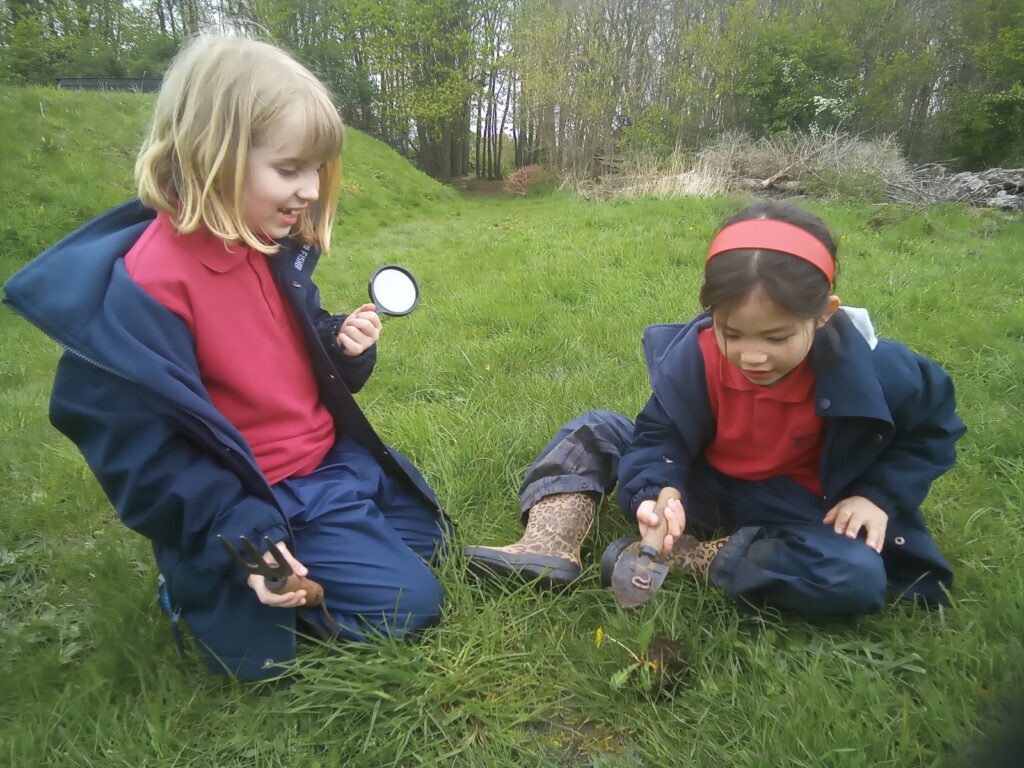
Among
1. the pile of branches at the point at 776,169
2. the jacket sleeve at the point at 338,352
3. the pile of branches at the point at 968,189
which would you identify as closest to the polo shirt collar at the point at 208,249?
the jacket sleeve at the point at 338,352

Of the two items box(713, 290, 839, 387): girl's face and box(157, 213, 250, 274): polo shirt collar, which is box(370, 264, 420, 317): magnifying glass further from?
box(713, 290, 839, 387): girl's face

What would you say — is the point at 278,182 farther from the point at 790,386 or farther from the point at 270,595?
the point at 790,386

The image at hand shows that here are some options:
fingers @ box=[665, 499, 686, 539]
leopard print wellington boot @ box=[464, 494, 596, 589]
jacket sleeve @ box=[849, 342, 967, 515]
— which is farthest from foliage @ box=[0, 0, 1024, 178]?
jacket sleeve @ box=[849, 342, 967, 515]

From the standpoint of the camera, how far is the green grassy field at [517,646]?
1402 millimetres

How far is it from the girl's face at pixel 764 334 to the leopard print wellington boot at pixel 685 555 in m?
0.58

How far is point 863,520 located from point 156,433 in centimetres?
173

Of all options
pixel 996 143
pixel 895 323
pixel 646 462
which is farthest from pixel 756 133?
pixel 646 462

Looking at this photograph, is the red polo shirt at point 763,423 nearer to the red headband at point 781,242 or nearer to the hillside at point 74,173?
the red headband at point 781,242

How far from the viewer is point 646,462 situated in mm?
1906

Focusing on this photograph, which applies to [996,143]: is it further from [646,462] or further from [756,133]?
[646,462]

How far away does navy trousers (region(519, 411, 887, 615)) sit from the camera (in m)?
1.60

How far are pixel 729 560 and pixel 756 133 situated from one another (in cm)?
1480

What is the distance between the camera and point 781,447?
6.00ft

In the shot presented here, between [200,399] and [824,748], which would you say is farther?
[200,399]
